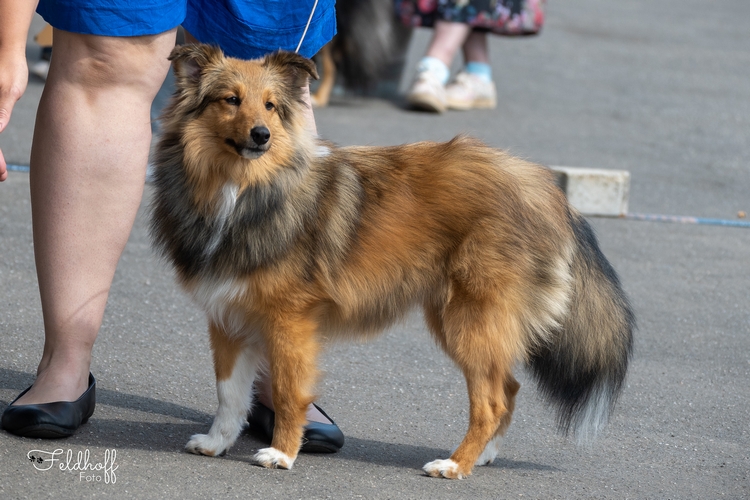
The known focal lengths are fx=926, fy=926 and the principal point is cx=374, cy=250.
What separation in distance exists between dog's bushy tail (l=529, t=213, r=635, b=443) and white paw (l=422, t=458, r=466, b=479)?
43cm

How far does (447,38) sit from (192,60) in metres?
6.62

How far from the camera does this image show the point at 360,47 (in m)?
9.23

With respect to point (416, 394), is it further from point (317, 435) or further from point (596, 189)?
point (596, 189)

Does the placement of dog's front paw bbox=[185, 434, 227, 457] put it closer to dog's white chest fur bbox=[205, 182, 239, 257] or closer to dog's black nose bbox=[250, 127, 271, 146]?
dog's white chest fur bbox=[205, 182, 239, 257]

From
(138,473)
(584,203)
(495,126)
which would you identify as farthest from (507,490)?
(495,126)

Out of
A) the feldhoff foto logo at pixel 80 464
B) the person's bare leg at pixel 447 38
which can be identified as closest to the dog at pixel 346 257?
the feldhoff foto logo at pixel 80 464

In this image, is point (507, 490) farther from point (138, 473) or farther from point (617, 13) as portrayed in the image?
point (617, 13)

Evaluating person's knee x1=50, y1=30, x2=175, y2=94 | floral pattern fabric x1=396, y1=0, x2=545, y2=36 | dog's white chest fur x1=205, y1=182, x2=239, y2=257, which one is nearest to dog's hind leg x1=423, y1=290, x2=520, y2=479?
dog's white chest fur x1=205, y1=182, x2=239, y2=257

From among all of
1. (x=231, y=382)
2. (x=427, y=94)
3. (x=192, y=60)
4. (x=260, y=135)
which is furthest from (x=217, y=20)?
(x=427, y=94)

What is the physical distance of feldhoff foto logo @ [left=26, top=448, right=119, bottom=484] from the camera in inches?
109

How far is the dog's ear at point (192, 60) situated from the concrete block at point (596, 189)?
12.0 ft

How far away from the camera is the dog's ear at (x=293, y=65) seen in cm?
310

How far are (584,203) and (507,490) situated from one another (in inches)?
148

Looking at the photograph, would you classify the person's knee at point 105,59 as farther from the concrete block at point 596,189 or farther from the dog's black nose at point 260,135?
the concrete block at point 596,189
